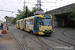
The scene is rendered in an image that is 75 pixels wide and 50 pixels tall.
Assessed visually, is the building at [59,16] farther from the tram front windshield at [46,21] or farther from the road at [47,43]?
the road at [47,43]

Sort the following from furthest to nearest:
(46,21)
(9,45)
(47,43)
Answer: (46,21) < (47,43) < (9,45)

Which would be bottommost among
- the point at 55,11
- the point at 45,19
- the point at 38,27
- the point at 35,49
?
the point at 35,49

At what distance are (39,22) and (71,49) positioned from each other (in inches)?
314

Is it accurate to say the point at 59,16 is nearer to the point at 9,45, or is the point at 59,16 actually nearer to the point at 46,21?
the point at 46,21

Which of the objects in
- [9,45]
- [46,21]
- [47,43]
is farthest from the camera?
[46,21]

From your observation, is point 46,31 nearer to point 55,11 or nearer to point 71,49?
point 71,49

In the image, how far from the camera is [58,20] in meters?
37.4

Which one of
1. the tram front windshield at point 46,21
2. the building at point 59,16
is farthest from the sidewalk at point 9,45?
the building at point 59,16

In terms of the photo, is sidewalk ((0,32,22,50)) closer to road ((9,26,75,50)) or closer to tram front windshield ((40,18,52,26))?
road ((9,26,75,50))

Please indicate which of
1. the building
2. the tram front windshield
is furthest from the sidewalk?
the building

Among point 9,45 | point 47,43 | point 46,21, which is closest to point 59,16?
point 46,21

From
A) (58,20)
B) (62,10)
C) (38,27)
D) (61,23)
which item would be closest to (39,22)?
(38,27)

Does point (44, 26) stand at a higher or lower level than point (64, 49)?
higher

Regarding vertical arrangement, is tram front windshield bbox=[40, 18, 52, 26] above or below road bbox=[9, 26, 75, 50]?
above
